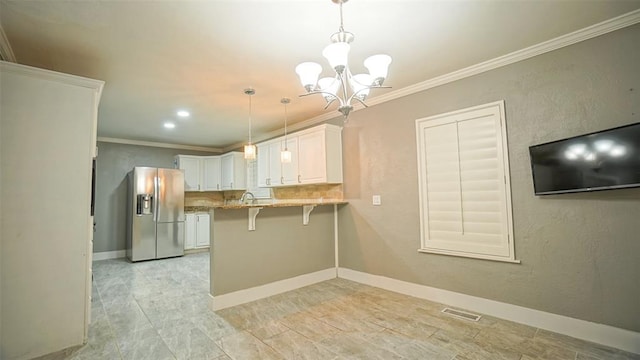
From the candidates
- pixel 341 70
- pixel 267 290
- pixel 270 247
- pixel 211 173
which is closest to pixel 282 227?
pixel 270 247

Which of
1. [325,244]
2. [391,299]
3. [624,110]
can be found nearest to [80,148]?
[325,244]

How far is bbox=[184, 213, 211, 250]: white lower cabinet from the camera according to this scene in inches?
252

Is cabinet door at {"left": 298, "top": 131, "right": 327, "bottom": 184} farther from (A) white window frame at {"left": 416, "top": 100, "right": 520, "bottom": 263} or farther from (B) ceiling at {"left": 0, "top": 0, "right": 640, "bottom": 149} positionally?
(A) white window frame at {"left": 416, "top": 100, "right": 520, "bottom": 263}

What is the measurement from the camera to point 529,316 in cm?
261

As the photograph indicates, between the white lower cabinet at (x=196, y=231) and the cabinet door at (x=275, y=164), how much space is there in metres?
2.41

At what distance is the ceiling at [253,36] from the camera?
2.05m

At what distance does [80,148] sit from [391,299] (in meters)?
3.44

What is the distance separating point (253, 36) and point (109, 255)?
601 centimetres

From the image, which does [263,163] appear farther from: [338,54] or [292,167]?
[338,54]

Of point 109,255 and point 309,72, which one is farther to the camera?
point 109,255

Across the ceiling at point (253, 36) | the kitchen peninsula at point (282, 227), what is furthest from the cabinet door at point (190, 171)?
the ceiling at point (253, 36)

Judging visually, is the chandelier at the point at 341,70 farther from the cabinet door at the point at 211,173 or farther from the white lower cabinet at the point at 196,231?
the cabinet door at the point at 211,173

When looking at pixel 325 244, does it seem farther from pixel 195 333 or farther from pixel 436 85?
pixel 436 85

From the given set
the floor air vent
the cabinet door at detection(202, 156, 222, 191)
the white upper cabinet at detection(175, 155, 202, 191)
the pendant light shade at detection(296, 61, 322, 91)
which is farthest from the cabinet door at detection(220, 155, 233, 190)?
the floor air vent
